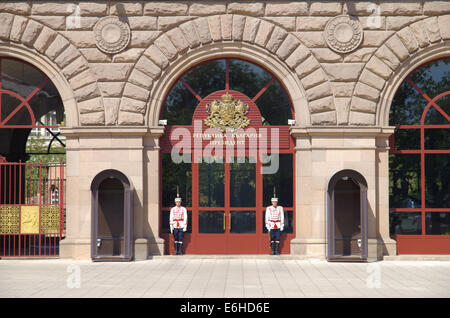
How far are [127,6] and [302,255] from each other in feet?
25.4

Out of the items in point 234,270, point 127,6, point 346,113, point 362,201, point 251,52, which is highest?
point 127,6

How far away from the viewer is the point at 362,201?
1494cm

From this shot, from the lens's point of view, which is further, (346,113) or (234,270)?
(346,113)

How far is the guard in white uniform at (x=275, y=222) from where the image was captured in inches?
620

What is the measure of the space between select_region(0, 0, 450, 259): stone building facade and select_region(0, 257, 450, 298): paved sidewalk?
1359 millimetres

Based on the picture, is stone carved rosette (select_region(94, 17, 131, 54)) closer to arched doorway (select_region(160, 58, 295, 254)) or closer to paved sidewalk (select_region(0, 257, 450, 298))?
arched doorway (select_region(160, 58, 295, 254))

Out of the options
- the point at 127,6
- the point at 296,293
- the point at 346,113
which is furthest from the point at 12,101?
the point at 296,293

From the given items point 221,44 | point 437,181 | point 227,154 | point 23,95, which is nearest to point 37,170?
point 23,95

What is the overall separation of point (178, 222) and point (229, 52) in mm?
4576

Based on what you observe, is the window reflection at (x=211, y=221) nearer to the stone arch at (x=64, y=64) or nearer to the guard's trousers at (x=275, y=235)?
the guard's trousers at (x=275, y=235)

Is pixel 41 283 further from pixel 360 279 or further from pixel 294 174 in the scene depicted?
pixel 294 174

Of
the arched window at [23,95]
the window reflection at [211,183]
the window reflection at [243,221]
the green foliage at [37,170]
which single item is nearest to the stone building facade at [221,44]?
the arched window at [23,95]

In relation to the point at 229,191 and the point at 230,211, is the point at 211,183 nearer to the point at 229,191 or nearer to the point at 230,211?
the point at 229,191

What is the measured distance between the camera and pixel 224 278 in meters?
12.3
